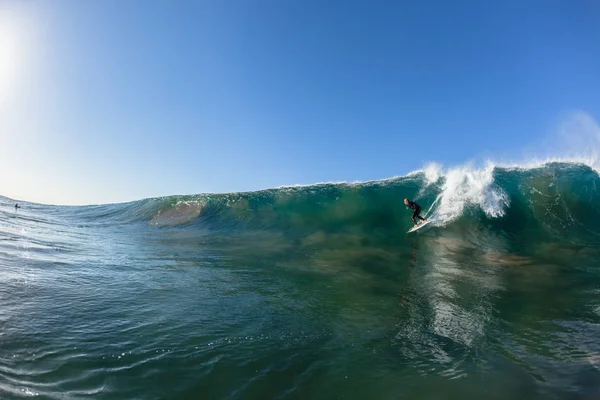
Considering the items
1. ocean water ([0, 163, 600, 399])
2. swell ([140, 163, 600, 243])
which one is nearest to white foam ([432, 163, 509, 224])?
swell ([140, 163, 600, 243])

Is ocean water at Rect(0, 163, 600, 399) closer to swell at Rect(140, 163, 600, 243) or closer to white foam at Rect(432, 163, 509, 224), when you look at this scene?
swell at Rect(140, 163, 600, 243)

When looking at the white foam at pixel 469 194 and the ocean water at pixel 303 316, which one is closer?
the ocean water at pixel 303 316

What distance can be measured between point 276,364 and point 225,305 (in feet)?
6.12

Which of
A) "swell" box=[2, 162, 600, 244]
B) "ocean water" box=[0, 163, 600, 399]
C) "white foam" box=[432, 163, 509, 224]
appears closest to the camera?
"ocean water" box=[0, 163, 600, 399]

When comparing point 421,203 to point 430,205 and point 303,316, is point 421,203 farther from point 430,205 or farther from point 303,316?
point 303,316

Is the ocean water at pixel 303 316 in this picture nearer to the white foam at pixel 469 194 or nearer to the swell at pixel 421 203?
the swell at pixel 421 203

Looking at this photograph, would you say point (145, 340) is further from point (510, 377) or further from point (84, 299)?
point (510, 377)

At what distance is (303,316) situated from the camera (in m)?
4.98

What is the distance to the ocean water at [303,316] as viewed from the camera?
10.7ft

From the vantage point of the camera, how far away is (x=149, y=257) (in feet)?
27.8

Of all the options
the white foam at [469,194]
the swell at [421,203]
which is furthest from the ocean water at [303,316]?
the white foam at [469,194]

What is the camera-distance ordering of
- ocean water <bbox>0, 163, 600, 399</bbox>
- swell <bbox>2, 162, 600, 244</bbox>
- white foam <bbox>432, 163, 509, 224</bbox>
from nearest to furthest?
1. ocean water <bbox>0, 163, 600, 399</bbox>
2. swell <bbox>2, 162, 600, 244</bbox>
3. white foam <bbox>432, 163, 509, 224</bbox>

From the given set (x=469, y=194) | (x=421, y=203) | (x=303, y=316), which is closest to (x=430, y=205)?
(x=421, y=203)

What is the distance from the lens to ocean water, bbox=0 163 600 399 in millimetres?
3266
